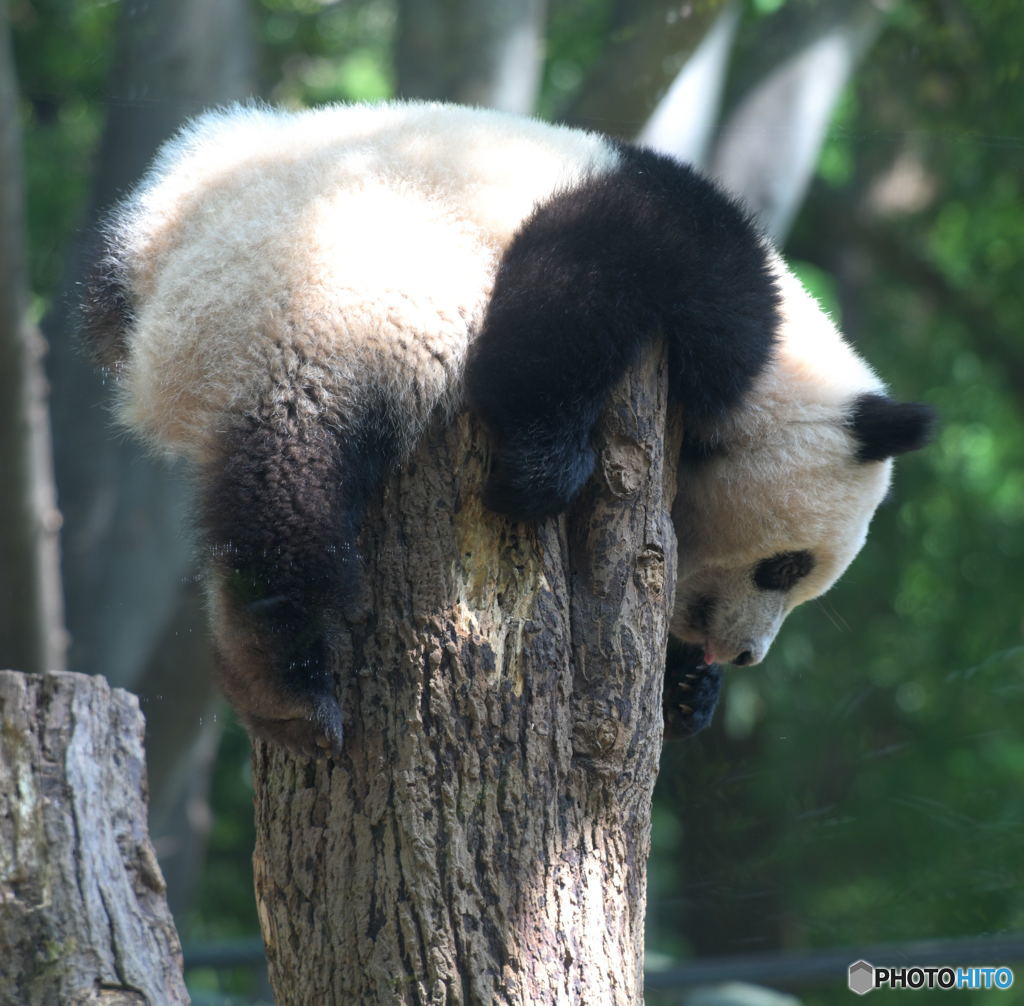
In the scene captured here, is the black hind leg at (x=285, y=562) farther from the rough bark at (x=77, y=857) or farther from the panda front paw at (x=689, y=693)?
the panda front paw at (x=689, y=693)

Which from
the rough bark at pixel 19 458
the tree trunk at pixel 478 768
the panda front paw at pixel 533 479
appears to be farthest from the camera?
the rough bark at pixel 19 458

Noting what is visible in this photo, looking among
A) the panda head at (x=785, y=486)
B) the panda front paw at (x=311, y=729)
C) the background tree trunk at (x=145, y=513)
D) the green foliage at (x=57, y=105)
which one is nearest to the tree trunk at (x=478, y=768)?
the panda front paw at (x=311, y=729)

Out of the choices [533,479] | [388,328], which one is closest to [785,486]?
[533,479]

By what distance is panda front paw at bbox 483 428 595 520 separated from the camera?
8.84 ft

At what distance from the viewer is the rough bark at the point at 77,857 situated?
2580 mm

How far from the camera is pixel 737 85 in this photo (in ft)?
25.6

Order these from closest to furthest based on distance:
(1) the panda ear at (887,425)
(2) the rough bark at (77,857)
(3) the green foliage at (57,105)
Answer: (2) the rough bark at (77,857)
(1) the panda ear at (887,425)
(3) the green foliage at (57,105)

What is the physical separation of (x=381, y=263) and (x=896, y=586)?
292 inches

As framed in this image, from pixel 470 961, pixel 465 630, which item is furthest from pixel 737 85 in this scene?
pixel 470 961

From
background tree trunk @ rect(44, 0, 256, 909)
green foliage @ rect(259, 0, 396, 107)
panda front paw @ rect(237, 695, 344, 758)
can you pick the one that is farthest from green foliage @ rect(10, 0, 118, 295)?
panda front paw @ rect(237, 695, 344, 758)

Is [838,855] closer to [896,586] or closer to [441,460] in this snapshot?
[896,586]

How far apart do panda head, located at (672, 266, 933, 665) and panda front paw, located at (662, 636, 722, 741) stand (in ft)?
0.17

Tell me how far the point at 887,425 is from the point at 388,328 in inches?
59.5

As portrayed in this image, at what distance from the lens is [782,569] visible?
12.6 ft
